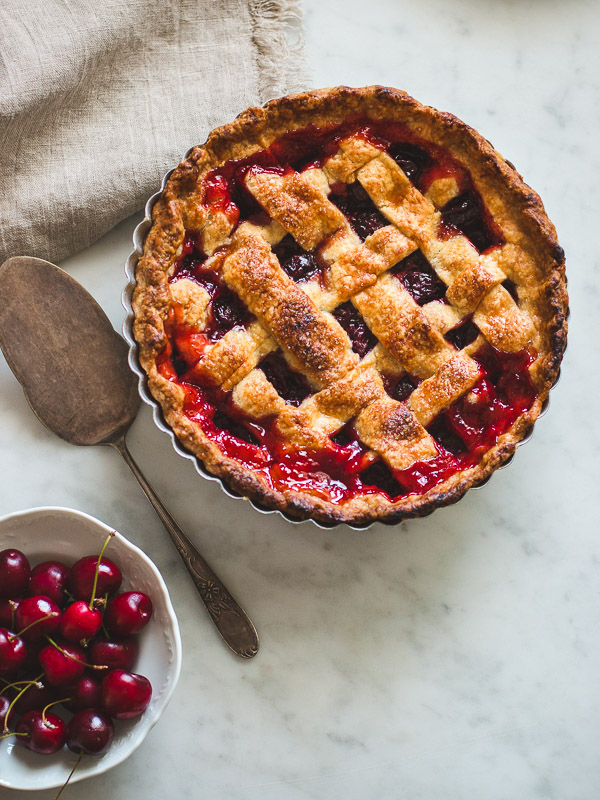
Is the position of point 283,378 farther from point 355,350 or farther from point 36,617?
point 36,617

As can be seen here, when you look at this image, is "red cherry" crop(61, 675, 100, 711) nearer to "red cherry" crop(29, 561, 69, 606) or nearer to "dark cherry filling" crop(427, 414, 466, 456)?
"red cherry" crop(29, 561, 69, 606)

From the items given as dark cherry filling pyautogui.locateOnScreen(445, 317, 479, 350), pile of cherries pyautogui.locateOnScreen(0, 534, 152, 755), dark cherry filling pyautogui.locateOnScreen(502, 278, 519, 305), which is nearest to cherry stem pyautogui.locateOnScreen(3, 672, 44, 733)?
pile of cherries pyautogui.locateOnScreen(0, 534, 152, 755)

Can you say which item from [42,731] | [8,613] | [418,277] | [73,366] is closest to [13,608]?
[8,613]

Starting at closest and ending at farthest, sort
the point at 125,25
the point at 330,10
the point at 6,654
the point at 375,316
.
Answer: the point at 6,654 → the point at 375,316 → the point at 125,25 → the point at 330,10

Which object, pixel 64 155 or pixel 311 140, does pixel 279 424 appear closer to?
pixel 311 140

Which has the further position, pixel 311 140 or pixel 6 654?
pixel 311 140

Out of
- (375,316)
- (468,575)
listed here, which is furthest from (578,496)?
(375,316)
